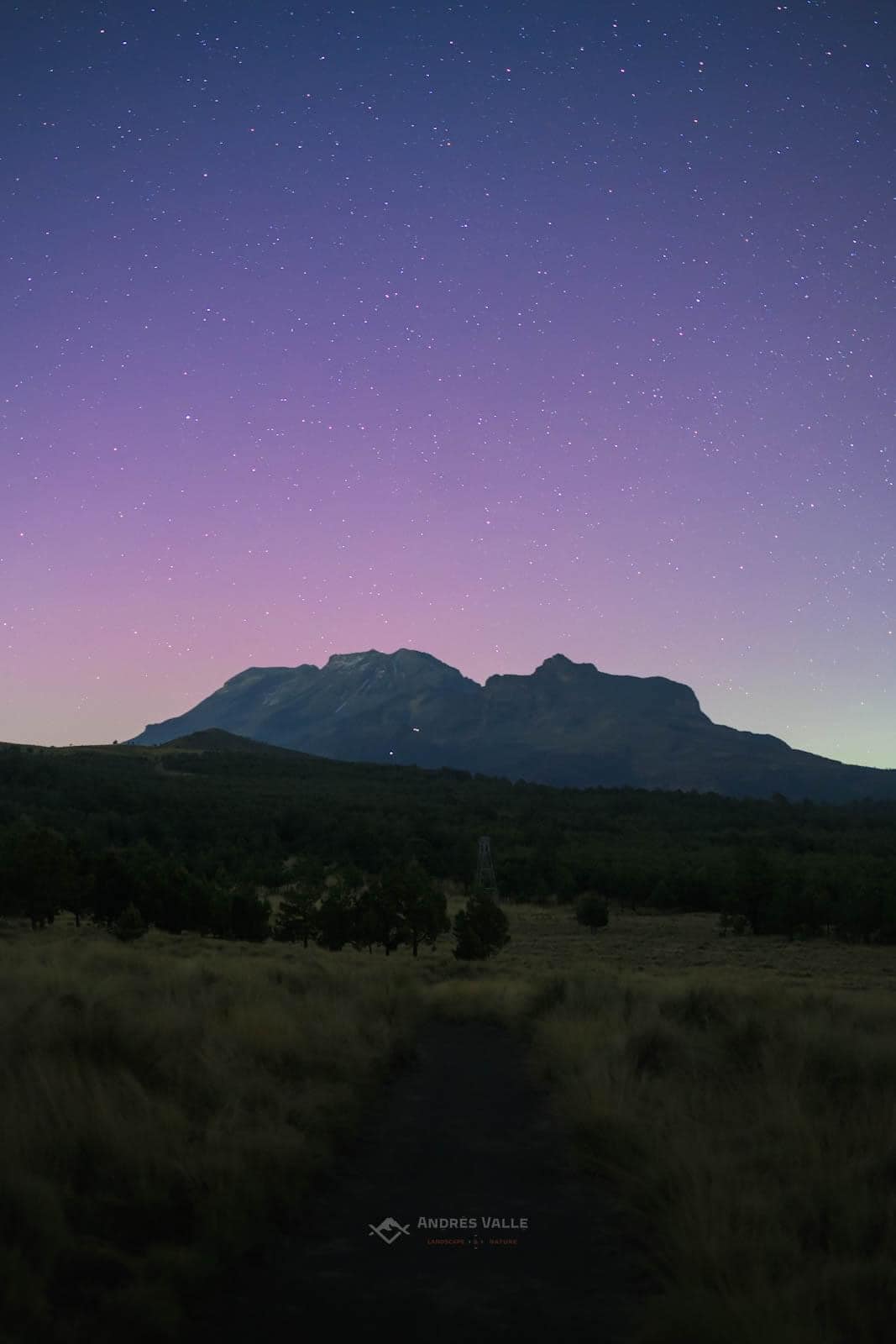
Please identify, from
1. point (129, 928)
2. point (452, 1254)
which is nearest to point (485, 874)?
point (129, 928)

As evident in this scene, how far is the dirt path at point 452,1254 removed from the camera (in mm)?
5297

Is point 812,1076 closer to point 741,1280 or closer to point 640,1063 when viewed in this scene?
point 640,1063

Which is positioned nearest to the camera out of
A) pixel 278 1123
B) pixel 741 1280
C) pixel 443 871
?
pixel 741 1280

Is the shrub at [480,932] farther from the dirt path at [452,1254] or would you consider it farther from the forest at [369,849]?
the dirt path at [452,1254]

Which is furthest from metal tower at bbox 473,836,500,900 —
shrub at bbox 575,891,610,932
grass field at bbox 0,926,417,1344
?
grass field at bbox 0,926,417,1344

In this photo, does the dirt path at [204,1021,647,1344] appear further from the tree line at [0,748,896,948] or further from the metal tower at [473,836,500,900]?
the metal tower at [473,836,500,900]

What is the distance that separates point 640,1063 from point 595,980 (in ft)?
25.3

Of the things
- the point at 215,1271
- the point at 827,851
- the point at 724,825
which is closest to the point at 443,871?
the point at 827,851

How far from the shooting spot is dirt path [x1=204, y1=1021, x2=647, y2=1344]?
5.30 metres

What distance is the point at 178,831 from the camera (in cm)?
8294

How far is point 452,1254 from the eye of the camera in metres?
6.42

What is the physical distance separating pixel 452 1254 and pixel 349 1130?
2.92 meters

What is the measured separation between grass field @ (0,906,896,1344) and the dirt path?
0.32 m

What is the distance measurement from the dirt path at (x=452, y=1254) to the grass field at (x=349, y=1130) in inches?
12.4
